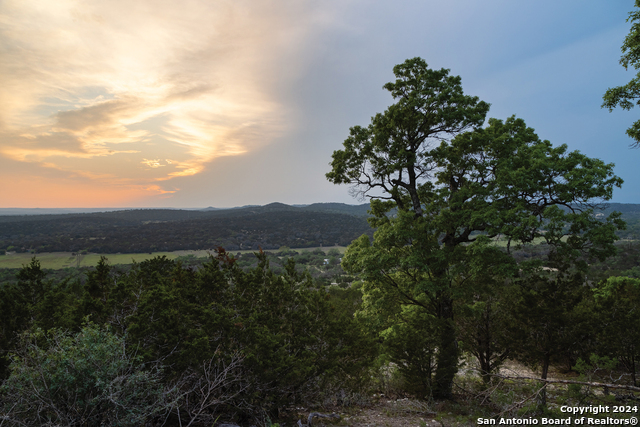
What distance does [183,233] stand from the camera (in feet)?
367

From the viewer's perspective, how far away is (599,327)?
12.1 m

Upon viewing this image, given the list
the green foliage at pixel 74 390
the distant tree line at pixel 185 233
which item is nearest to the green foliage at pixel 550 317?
the green foliage at pixel 74 390

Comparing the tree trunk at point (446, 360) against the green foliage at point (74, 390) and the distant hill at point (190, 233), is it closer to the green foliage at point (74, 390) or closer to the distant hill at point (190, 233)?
the green foliage at point (74, 390)

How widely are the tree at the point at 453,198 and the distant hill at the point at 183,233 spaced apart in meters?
87.3

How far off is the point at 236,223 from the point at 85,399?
402ft

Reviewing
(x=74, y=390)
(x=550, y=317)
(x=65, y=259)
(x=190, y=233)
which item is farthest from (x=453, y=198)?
(x=190, y=233)

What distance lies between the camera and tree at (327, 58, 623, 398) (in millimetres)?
10148

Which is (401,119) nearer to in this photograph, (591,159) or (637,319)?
(591,159)

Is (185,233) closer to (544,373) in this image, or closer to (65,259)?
(65,259)

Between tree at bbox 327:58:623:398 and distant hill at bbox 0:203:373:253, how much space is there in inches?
3437

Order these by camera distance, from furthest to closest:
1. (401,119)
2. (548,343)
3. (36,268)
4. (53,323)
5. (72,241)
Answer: (72,241) → (401,119) → (36,268) → (548,343) → (53,323)

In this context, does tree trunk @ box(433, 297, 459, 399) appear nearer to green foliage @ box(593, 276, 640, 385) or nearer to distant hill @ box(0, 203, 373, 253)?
green foliage @ box(593, 276, 640, 385)

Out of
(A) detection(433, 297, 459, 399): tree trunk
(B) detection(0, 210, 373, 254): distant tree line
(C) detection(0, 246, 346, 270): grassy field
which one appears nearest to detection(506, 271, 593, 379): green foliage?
(A) detection(433, 297, 459, 399): tree trunk

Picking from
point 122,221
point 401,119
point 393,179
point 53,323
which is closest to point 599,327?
point 393,179
